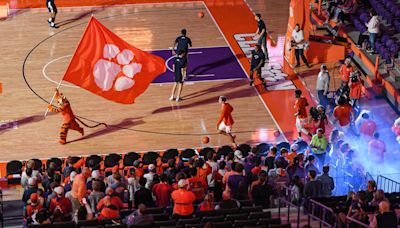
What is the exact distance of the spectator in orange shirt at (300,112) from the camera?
26969 mm

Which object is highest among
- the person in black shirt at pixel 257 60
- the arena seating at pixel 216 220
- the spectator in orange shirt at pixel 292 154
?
the person in black shirt at pixel 257 60

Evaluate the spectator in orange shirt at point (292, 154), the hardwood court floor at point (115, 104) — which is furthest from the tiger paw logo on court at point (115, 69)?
the spectator in orange shirt at point (292, 154)

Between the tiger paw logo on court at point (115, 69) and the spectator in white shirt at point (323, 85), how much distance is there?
5.87 m

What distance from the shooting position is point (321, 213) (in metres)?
20.4

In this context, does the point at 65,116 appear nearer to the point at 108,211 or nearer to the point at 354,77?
the point at 108,211

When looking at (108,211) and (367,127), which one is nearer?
(108,211)

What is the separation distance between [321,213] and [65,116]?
9.02m

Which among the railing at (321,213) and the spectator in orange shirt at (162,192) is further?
the spectator in orange shirt at (162,192)

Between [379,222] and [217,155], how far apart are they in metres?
6.87

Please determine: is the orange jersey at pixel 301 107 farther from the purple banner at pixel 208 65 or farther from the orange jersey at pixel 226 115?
the purple banner at pixel 208 65

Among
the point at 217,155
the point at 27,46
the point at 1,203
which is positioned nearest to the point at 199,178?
the point at 217,155

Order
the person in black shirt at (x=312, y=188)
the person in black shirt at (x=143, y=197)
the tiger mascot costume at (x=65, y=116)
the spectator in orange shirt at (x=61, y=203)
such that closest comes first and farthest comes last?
the spectator in orange shirt at (x=61, y=203) < the person in black shirt at (x=143, y=197) < the person in black shirt at (x=312, y=188) < the tiger mascot costume at (x=65, y=116)

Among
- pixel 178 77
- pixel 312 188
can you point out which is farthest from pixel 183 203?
pixel 178 77

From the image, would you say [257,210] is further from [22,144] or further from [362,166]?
[22,144]
